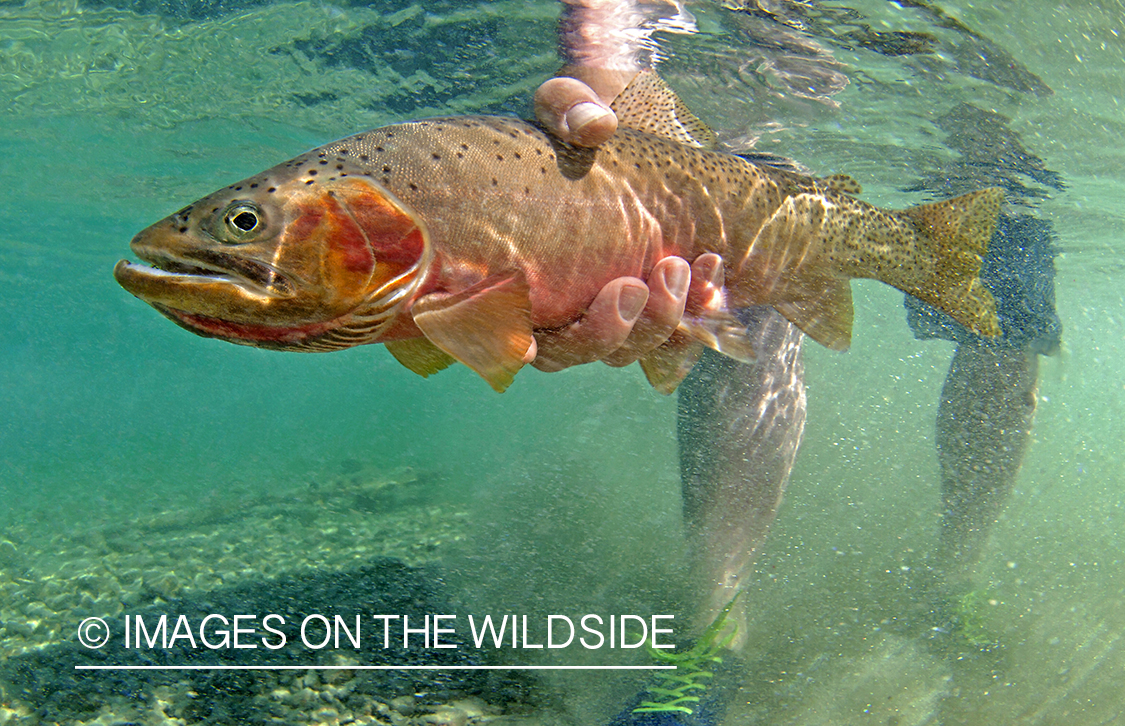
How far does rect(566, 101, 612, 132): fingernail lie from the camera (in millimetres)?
2287

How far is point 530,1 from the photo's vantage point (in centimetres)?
798

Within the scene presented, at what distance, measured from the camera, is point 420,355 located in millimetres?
2342

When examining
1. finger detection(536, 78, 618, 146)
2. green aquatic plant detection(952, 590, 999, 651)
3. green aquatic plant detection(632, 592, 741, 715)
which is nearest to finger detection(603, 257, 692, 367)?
finger detection(536, 78, 618, 146)

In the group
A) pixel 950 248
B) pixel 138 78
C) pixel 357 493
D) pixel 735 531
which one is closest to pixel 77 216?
pixel 138 78

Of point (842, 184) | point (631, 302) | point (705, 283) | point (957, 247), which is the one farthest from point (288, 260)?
point (957, 247)

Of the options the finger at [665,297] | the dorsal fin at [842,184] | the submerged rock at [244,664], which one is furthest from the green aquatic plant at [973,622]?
the finger at [665,297]

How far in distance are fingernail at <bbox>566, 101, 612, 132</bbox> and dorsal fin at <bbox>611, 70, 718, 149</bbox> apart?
95 cm

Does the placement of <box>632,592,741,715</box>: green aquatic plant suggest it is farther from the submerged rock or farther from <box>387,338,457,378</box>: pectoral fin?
<box>387,338,457,378</box>: pectoral fin

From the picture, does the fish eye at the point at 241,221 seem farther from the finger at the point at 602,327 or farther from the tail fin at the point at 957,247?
the tail fin at the point at 957,247

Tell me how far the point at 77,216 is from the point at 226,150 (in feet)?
40.9

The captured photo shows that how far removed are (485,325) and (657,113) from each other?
2055 millimetres

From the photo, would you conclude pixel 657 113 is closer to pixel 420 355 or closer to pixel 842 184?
pixel 842 184

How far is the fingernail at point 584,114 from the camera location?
229 centimetres

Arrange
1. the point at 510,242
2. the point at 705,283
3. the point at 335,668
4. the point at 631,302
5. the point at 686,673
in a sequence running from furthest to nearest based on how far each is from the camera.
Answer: the point at 686,673
the point at 335,668
the point at 705,283
the point at 631,302
the point at 510,242
